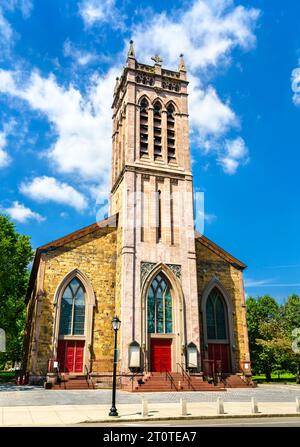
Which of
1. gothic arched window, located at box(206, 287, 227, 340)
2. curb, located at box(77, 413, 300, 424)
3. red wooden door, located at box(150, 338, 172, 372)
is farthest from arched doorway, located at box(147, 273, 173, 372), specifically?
curb, located at box(77, 413, 300, 424)

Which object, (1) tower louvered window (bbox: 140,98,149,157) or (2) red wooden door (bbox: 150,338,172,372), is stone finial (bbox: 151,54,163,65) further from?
(2) red wooden door (bbox: 150,338,172,372)

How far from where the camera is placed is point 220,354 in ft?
105

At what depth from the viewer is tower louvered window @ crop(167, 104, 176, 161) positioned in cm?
3618

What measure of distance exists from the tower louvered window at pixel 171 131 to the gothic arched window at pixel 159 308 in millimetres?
11978

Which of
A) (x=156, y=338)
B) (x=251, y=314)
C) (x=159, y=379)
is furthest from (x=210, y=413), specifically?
(x=251, y=314)

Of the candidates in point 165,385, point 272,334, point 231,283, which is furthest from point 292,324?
point 165,385

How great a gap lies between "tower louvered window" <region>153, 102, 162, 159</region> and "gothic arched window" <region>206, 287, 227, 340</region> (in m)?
13.4

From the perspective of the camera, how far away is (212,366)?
3088 cm

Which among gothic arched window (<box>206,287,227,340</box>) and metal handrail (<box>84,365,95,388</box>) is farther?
gothic arched window (<box>206,287,227,340</box>)

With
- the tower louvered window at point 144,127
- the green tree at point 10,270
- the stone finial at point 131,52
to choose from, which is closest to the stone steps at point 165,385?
the green tree at point 10,270

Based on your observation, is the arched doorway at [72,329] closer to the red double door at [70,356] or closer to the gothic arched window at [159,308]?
the red double door at [70,356]

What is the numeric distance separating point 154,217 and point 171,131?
9.85m

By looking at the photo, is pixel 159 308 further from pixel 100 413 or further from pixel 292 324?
pixel 292 324

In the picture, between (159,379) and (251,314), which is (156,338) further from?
(251,314)
